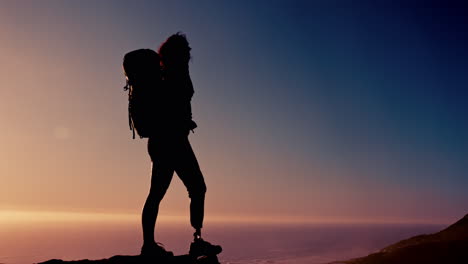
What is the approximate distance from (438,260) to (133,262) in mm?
146075

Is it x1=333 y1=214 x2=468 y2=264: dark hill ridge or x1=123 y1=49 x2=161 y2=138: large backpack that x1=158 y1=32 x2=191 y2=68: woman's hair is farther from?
x1=333 y1=214 x2=468 y2=264: dark hill ridge

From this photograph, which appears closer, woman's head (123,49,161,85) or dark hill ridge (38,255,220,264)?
woman's head (123,49,161,85)

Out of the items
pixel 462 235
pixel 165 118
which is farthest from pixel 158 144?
pixel 462 235

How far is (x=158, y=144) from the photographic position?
5.79 m

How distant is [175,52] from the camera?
5949mm

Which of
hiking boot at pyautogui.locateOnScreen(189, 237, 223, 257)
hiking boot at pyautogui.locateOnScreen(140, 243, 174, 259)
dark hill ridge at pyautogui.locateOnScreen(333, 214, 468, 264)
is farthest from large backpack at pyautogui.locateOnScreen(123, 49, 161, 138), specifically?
dark hill ridge at pyautogui.locateOnScreen(333, 214, 468, 264)

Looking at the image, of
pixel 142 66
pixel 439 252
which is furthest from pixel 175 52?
pixel 439 252

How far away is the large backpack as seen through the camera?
564 cm

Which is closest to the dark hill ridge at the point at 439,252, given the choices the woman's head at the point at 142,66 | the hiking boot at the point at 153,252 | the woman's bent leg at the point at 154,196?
the hiking boot at the point at 153,252

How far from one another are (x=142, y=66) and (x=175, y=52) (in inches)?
24.3

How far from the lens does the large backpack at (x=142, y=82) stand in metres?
5.64

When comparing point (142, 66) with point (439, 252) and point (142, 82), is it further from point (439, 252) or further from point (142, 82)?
point (439, 252)

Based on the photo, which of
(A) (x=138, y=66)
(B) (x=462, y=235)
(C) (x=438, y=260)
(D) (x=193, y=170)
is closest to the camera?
(A) (x=138, y=66)

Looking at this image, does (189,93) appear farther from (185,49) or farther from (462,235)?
(462,235)
